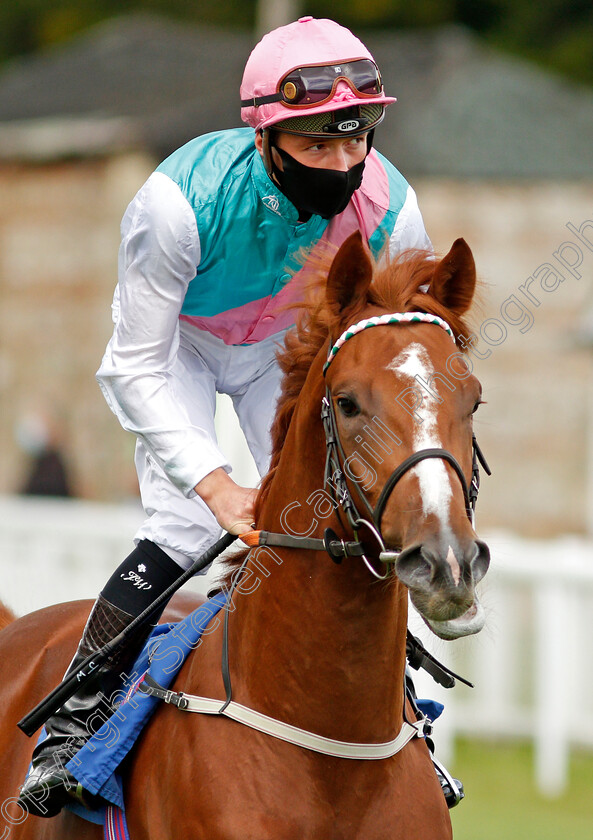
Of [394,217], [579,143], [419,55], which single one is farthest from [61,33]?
[394,217]

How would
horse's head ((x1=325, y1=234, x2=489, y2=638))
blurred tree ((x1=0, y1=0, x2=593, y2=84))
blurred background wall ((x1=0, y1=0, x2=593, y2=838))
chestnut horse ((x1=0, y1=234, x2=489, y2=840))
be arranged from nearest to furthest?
horse's head ((x1=325, y1=234, x2=489, y2=638)) < chestnut horse ((x1=0, y1=234, x2=489, y2=840)) < blurred background wall ((x1=0, y1=0, x2=593, y2=838)) < blurred tree ((x1=0, y1=0, x2=593, y2=84))

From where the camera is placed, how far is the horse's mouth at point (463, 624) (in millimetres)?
2809

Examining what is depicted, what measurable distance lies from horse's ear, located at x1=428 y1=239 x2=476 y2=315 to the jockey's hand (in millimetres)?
747

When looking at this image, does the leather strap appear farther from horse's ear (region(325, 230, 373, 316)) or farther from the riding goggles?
the riding goggles

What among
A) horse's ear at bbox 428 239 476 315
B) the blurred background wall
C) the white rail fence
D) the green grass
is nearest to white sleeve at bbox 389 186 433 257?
horse's ear at bbox 428 239 476 315

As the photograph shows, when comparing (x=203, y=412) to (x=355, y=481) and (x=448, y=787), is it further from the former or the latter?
(x=448, y=787)

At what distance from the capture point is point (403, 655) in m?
3.36

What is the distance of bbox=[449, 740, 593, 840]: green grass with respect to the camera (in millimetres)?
7332

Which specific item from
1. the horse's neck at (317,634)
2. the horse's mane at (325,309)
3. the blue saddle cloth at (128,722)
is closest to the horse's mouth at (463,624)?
the horse's neck at (317,634)

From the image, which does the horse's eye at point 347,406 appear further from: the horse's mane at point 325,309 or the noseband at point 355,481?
the horse's mane at point 325,309

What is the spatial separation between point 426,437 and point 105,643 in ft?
4.76

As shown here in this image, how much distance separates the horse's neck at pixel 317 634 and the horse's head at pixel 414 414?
24cm

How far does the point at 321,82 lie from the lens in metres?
3.56

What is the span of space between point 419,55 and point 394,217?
19.0 meters
